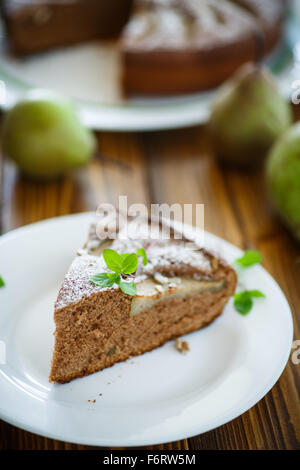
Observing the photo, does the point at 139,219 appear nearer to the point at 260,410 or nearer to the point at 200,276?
the point at 200,276

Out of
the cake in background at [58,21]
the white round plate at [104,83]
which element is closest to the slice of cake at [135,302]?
the white round plate at [104,83]

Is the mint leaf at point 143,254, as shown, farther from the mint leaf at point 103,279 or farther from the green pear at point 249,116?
the green pear at point 249,116

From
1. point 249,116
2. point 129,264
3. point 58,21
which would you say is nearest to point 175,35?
point 249,116

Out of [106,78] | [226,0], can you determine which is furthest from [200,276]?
[226,0]

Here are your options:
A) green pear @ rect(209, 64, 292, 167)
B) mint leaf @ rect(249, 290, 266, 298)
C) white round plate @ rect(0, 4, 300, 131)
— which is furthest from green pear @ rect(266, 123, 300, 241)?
white round plate @ rect(0, 4, 300, 131)

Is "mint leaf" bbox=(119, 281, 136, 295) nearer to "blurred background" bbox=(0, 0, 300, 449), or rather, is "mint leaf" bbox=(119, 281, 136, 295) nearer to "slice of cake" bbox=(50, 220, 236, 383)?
"slice of cake" bbox=(50, 220, 236, 383)

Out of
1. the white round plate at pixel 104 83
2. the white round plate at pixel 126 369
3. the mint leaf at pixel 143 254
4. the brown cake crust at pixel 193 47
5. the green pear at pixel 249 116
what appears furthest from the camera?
the brown cake crust at pixel 193 47
